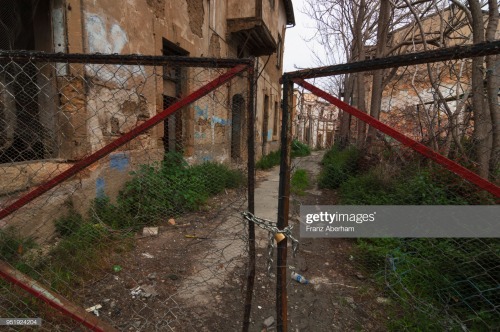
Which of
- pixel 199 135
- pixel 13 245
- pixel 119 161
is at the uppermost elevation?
pixel 199 135

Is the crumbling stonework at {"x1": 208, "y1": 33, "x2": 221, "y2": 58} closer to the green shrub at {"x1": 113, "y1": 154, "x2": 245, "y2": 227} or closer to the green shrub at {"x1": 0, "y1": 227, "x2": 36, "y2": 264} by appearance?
the green shrub at {"x1": 113, "y1": 154, "x2": 245, "y2": 227}

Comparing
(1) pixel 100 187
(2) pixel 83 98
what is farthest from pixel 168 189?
(2) pixel 83 98

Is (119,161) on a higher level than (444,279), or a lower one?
higher

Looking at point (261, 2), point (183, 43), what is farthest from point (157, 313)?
point (261, 2)

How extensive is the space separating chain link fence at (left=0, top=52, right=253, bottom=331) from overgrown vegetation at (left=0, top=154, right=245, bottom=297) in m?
0.01

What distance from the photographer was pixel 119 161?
3525mm

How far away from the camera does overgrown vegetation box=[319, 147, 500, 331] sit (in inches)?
70.0

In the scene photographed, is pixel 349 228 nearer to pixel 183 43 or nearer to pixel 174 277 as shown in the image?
pixel 174 277

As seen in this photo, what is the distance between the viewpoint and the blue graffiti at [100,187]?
321 cm

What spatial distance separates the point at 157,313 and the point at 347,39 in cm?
1026

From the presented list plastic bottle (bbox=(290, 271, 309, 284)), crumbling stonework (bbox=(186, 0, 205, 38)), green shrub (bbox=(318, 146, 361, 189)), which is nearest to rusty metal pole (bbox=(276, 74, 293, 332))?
plastic bottle (bbox=(290, 271, 309, 284))

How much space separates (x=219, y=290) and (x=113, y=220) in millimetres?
1752

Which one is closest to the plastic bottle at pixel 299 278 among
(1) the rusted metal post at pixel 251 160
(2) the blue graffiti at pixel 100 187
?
(1) the rusted metal post at pixel 251 160

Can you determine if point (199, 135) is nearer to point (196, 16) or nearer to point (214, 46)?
point (214, 46)
